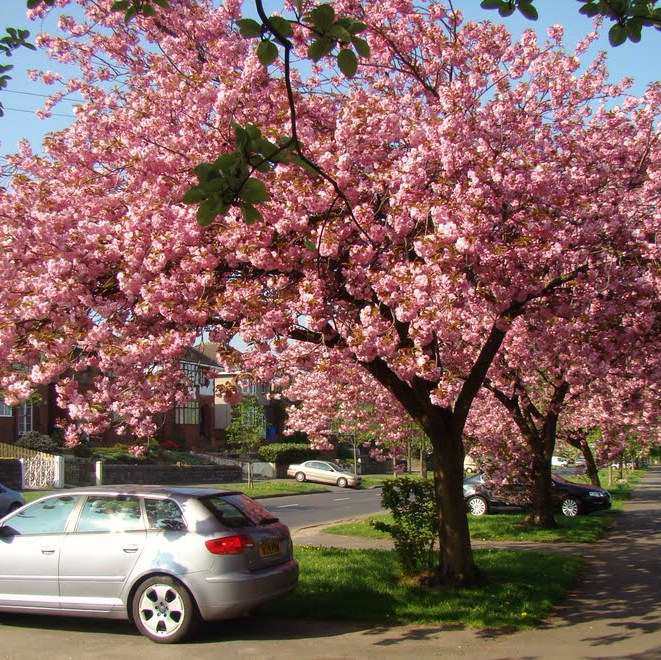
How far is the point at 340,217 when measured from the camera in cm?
818

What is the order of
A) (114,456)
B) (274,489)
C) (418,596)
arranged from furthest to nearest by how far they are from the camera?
(114,456), (274,489), (418,596)

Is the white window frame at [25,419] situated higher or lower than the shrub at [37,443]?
higher

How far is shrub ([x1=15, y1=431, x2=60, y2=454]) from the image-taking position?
35.2 m

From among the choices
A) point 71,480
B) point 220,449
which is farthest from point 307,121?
point 220,449

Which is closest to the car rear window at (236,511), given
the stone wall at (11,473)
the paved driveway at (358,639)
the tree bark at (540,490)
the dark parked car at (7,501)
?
the paved driveway at (358,639)

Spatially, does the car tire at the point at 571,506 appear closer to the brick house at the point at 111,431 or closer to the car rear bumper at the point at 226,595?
the brick house at the point at 111,431

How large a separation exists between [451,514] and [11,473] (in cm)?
2371

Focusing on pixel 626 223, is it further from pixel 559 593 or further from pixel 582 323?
pixel 559 593

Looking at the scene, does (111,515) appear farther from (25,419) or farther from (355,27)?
(25,419)

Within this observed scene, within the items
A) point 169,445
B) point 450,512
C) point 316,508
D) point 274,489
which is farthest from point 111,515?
point 169,445

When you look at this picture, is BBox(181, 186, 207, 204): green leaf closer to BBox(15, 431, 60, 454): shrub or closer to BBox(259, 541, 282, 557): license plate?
BBox(259, 541, 282, 557): license plate

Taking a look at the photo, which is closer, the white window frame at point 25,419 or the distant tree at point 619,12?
the distant tree at point 619,12

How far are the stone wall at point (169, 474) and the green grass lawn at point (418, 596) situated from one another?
2300cm

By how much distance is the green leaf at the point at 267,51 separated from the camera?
353cm
